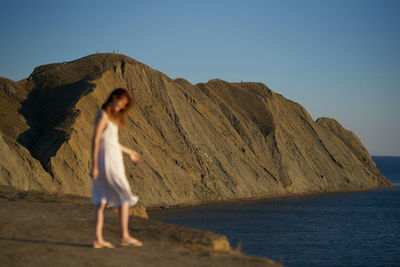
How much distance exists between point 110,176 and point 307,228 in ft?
94.0

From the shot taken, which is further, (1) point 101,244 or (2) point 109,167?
(1) point 101,244

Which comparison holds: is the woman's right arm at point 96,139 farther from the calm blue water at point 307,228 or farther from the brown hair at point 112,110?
the calm blue water at point 307,228

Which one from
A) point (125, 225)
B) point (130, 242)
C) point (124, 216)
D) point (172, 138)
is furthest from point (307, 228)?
point (124, 216)

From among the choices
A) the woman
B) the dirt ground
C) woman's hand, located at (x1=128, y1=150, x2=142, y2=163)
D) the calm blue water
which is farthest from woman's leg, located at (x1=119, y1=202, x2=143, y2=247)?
the calm blue water

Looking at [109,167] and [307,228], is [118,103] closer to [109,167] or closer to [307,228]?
[109,167]

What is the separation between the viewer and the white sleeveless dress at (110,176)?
6.31 m

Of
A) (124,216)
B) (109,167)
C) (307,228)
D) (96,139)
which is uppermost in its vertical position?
(96,139)

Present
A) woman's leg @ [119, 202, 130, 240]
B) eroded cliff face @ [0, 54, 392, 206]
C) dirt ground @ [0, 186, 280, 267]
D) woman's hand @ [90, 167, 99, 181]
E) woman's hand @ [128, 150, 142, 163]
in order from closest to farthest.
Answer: dirt ground @ [0, 186, 280, 267], woman's hand @ [90, 167, 99, 181], woman's leg @ [119, 202, 130, 240], woman's hand @ [128, 150, 142, 163], eroded cliff face @ [0, 54, 392, 206]

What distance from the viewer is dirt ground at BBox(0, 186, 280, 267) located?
19.6 feet

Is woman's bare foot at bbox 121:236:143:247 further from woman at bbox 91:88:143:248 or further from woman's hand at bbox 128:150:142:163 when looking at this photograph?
woman's hand at bbox 128:150:142:163

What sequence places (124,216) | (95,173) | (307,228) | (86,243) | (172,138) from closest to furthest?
(95,173), (124,216), (86,243), (307,228), (172,138)

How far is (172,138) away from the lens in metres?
47.2

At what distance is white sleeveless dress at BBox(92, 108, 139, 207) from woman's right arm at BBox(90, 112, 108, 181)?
0.19 feet

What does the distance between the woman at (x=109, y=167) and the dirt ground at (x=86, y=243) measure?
496 millimetres
